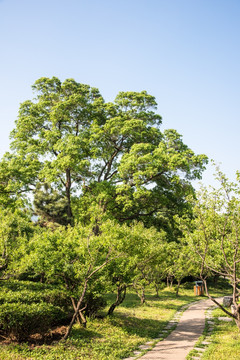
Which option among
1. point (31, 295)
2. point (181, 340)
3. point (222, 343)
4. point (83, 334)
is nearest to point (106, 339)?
point (83, 334)

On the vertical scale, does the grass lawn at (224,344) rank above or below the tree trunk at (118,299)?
below

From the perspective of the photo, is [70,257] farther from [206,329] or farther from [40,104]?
[40,104]

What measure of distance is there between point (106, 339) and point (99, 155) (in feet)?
52.2

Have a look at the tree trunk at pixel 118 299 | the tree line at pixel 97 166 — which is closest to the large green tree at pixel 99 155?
the tree line at pixel 97 166

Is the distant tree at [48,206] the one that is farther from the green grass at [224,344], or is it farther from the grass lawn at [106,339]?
the green grass at [224,344]

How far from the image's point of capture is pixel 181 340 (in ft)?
32.8

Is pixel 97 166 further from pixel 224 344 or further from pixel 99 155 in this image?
pixel 224 344

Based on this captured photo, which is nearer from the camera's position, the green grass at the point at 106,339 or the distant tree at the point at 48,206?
the green grass at the point at 106,339

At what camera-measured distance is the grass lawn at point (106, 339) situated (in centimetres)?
766

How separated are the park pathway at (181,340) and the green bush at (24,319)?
9.88 feet

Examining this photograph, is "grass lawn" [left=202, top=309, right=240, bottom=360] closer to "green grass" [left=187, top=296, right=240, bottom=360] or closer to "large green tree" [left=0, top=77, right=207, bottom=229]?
"green grass" [left=187, top=296, right=240, bottom=360]

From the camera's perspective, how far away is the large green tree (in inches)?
854

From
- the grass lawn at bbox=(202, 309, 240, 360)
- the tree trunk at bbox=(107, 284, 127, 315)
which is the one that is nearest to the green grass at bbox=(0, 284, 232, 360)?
the tree trunk at bbox=(107, 284, 127, 315)

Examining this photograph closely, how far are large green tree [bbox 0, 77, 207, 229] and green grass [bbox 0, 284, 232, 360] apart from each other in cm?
901
